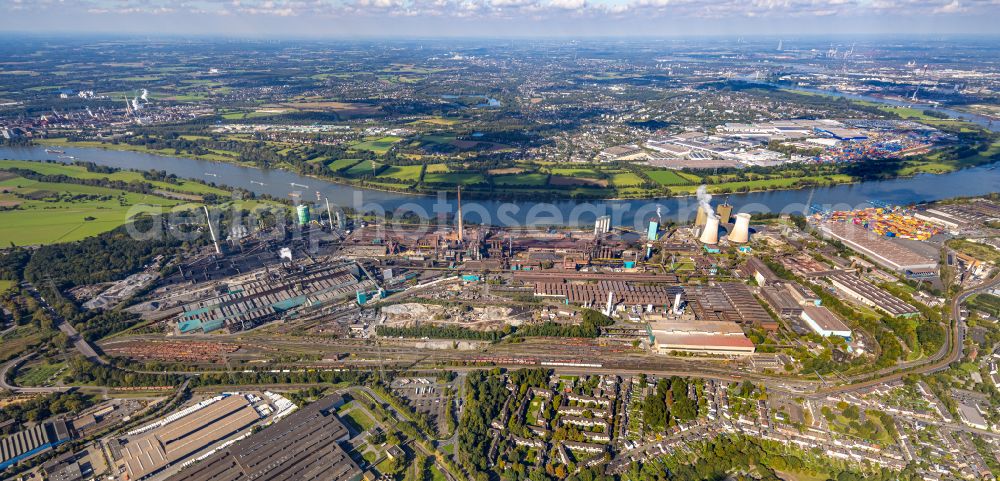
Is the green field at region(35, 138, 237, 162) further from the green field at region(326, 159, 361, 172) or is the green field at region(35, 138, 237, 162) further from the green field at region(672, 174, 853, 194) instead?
the green field at region(672, 174, 853, 194)

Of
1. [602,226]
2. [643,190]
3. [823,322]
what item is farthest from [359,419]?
[643,190]

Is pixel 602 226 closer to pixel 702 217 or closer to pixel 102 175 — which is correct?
pixel 702 217

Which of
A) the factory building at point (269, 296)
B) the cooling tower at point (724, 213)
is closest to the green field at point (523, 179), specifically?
the cooling tower at point (724, 213)

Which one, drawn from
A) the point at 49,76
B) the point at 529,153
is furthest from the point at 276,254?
the point at 49,76

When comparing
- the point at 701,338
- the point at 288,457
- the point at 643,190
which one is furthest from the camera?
the point at 643,190

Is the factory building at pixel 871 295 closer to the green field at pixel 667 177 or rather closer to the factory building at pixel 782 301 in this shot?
the factory building at pixel 782 301
